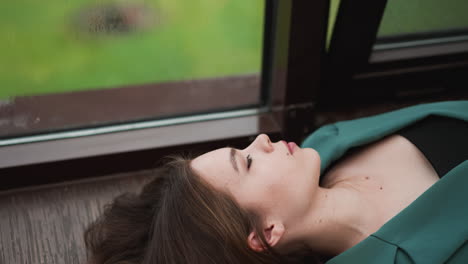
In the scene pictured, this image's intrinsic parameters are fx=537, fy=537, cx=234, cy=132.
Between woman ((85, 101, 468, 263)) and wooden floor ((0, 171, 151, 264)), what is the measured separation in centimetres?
19

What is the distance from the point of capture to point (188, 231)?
1.10 metres

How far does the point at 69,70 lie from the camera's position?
1599 mm

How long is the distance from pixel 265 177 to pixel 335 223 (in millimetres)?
196

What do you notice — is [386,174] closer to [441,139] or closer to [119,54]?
[441,139]

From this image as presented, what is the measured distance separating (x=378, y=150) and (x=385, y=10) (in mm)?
Answer: 482

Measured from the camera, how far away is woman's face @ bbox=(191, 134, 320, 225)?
3.66 feet

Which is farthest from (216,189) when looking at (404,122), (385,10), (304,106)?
(385,10)

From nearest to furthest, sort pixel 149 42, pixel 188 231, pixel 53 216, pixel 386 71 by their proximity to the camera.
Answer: pixel 188 231 < pixel 53 216 < pixel 149 42 < pixel 386 71

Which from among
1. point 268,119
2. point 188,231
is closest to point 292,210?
point 188,231

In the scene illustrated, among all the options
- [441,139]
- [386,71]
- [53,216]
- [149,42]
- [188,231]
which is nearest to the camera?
[188,231]

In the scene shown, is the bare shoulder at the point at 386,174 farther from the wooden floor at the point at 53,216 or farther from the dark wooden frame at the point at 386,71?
the wooden floor at the point at 53,216

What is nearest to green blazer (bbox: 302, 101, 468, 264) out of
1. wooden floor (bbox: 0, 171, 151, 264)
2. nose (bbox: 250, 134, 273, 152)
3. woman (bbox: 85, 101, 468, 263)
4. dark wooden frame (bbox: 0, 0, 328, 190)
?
woman (bbox: 85, 101, 468, 263)

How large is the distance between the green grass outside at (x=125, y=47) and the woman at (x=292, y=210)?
513 mm

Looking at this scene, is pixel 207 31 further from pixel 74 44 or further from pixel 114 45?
pixel 74 44
